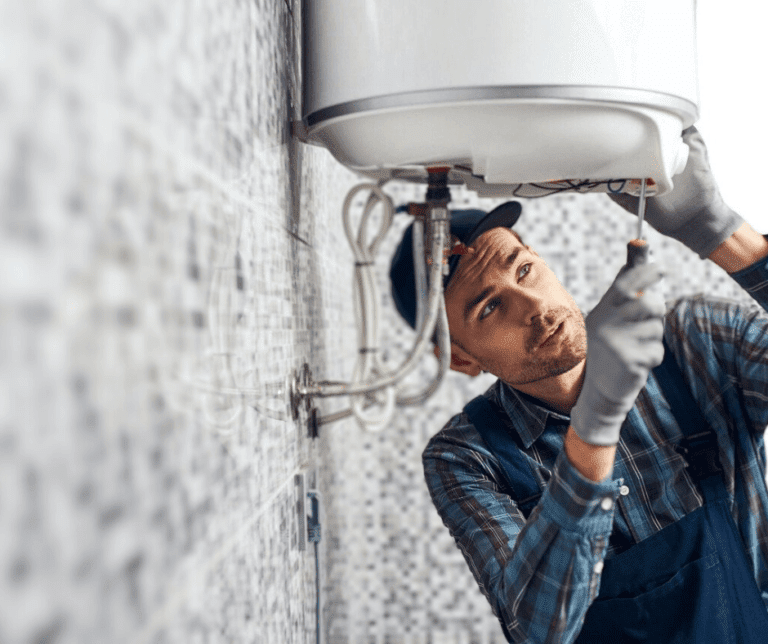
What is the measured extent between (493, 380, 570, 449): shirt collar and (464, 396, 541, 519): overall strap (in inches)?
0.8

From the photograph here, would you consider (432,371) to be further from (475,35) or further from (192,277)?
(192,277)

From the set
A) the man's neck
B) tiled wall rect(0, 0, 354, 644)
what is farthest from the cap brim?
tiled wall rect(0, 0, 354, 644)

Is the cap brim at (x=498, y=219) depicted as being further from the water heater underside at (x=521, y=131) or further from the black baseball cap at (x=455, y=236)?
the water heater underside at (x=521, y=131)

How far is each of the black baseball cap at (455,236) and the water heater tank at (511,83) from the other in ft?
1.65

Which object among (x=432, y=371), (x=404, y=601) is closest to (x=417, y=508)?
(x=404, y=601)

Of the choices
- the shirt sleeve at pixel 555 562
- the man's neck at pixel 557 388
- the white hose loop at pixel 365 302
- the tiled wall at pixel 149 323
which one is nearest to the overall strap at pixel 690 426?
the man's neck at pixel 557 388

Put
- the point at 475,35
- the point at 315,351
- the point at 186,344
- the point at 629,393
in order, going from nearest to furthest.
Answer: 1. the point at 186,344
2. the point at 475,35
3. the point at 629,393
4. the point at 315,351

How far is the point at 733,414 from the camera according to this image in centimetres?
101

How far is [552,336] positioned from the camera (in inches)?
39.8

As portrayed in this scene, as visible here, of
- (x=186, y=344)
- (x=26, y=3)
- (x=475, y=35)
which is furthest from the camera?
(x=475, y=35)

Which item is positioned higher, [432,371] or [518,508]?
[432,371]

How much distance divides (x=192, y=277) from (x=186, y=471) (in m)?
0.11

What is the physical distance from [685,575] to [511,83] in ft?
2.69

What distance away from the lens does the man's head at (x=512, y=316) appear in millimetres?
Answer: 1002
